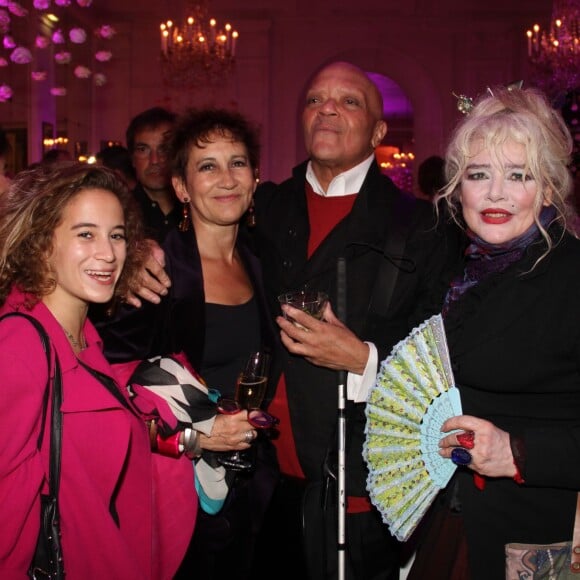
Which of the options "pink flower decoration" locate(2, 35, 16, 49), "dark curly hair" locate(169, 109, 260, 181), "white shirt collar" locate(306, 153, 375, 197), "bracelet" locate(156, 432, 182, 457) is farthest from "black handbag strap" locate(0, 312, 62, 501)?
"pink flower decoration" locate(2, 35, 16, 49)

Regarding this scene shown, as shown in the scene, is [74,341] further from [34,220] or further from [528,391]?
[528,391]

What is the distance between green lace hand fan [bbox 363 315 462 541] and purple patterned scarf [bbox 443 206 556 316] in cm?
21

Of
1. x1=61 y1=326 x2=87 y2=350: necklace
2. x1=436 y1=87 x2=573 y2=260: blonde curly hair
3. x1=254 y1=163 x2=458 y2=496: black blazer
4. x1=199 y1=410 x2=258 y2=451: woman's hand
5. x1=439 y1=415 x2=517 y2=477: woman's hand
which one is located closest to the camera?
x1=439 y1=415 x2=517 y2=477: woman's hand

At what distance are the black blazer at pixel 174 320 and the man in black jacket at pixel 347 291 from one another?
217 mm

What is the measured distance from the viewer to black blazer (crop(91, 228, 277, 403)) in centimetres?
245

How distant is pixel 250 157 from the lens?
288 cm

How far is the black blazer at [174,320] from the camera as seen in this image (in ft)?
8.04

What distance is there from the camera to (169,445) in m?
2.33

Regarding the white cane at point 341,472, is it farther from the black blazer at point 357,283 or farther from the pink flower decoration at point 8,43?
the pink flower decoration at point 8,43

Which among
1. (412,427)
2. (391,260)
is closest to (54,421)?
(412,427)

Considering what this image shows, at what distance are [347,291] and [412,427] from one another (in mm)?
791

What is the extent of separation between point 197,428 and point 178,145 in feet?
3.91

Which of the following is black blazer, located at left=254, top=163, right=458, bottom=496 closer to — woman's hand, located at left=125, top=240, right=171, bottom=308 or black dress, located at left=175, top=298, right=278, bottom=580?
black dress, located at left=175, top=298, right=278, bottom=580

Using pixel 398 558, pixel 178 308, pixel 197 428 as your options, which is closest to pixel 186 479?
pixel 197 428
